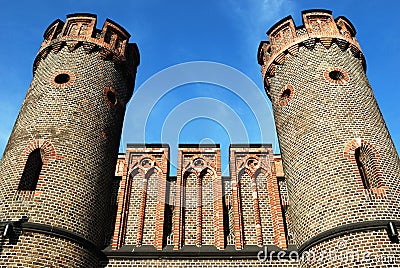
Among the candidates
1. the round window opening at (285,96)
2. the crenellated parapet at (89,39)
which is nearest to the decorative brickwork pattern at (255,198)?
the round window opening at (285,96)

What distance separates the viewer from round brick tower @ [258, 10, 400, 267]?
827cm

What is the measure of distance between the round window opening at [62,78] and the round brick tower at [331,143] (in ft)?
22.1

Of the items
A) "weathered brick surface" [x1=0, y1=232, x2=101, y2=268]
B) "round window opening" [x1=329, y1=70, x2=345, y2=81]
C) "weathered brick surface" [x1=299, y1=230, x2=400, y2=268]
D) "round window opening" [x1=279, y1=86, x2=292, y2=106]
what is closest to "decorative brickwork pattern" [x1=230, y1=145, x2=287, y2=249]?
"weathered brick surface" [x1=299, y1=230, x2=400, y2=268]

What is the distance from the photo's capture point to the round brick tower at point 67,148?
27.7ft

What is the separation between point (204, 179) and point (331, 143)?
3721 mm

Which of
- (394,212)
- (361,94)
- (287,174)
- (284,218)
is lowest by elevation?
(394,212)

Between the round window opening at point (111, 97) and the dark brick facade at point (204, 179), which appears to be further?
the round window opening at point (111, 97)

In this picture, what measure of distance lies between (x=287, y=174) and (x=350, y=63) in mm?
4238

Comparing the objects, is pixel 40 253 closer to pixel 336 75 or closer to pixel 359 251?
pixel 359 251

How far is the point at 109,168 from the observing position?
11016 millimetres

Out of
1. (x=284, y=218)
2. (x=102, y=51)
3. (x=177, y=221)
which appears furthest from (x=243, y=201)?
(x=102, y=51)

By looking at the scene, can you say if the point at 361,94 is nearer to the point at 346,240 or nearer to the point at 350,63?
the point at 350,63

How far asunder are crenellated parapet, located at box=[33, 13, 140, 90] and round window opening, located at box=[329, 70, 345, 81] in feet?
22.8

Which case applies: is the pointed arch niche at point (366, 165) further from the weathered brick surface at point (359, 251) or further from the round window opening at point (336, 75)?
the round window opening at point (336, 75)
